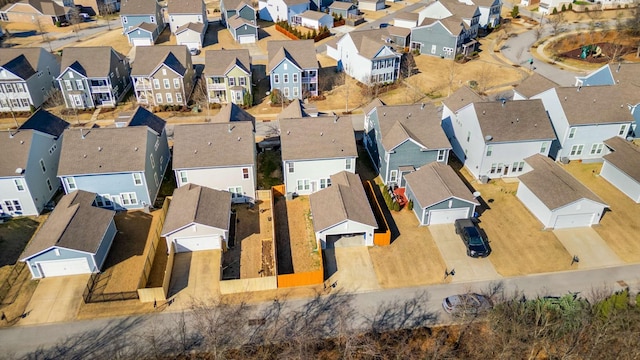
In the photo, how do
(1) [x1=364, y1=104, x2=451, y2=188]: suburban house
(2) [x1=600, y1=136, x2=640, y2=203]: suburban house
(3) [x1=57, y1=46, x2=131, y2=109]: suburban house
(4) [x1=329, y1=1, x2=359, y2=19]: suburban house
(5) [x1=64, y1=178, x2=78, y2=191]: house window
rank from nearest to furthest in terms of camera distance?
(5) [x1=64, y1=178, x2=78, y2=191]: house window, (2) [x1=600, y1=136, x2=640, y2=203]: suburban house, (1) [x1=364, y1=104, x2=451, y2=188]: suburban house, (3) [x1=57, y1=46, x2=131, y2=109]: suburban house, (4) [x1=329, y1=1, x2=359, y2=19]: suburban house

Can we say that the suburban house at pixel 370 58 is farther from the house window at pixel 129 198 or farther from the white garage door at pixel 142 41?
the house window at pixel 129 198

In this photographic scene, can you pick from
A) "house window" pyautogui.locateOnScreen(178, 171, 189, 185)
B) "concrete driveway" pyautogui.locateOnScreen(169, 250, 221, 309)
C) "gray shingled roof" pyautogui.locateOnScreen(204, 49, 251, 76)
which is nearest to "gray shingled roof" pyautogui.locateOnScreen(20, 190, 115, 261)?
"house window" pyautogui.locateOnScreen(178, 171, 189, 185)

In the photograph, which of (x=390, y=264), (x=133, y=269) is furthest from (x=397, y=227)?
(x=133, y=269)

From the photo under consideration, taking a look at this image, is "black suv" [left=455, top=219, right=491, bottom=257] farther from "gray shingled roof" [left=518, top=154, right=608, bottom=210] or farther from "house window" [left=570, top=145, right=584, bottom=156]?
"house window" [left=570, top=145, right=584, bottom=156]

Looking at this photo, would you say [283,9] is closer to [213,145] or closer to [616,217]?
[213,145]

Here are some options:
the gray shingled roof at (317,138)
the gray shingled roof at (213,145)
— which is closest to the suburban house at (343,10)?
the gray shingled roof at (317,138)

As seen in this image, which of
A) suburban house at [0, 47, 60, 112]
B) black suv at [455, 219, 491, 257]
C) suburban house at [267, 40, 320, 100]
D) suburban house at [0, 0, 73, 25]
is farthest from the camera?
suburban house at [0, 0, 73, 25]
